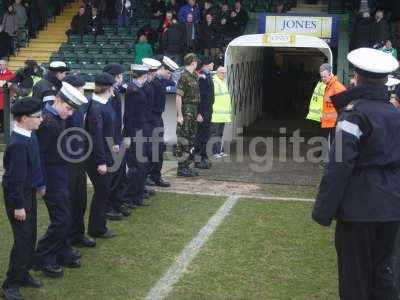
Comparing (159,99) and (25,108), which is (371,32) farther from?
(25,108)

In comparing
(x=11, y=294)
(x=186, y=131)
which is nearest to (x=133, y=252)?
(x=11, y=294)

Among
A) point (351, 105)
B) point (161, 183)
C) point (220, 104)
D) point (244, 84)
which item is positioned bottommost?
point (161, 183)

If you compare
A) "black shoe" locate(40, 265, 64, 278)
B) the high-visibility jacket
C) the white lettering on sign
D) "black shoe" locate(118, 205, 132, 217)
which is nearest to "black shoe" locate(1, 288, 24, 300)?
"black shoe" locate(40, 265, 64, 278)

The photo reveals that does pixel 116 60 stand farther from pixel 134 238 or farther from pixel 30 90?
pixel 134 238

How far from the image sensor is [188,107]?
34.6 feet

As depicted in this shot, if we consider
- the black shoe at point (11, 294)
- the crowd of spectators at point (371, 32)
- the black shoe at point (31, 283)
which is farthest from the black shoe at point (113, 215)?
the crowd of spectators at point (371, 32)

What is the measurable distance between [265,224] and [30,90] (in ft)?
16.5

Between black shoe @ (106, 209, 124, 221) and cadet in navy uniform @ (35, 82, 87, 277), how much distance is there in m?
1.97

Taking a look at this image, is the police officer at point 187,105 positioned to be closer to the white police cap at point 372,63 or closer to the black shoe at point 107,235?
the black shoe at point 107,235

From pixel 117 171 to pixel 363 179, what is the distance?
14.1ft

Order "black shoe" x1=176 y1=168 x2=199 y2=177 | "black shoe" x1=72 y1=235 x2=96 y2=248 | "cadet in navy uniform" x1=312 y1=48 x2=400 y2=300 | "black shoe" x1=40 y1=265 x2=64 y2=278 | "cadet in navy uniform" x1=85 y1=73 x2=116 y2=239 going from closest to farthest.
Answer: "cadet in navy uniform" x1=312 y1=48 x2=400 y2=300 < "black shoe" x1=40 y1=265 x2=64 y2=278 < "cadet in navy uniform" x1=85 y1=73 x2=116 y2=239 < "black shoe" x1=72 y1=235 x2=96 y2=248 < "black shoe" x1=176 y1=168 x2=199 y2=177

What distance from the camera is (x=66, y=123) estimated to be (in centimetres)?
657

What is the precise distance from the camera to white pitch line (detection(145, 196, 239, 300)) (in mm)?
5887

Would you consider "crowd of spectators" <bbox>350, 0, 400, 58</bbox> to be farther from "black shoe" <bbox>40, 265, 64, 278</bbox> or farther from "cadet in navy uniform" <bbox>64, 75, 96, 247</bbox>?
"black shoe" <bbox>40, 265, 64, 278</bbox>
